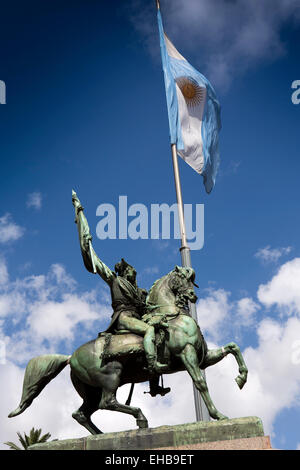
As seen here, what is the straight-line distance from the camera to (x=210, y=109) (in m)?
18.7

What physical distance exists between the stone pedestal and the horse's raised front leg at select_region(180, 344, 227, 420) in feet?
1.59

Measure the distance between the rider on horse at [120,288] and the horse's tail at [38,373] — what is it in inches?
42.0

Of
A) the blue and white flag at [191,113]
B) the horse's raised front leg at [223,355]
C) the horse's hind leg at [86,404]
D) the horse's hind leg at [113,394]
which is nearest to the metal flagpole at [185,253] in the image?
the blue and white flag at [191,113]

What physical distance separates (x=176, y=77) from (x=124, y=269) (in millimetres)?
10387

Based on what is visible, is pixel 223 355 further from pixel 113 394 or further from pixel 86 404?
pixel 86 404

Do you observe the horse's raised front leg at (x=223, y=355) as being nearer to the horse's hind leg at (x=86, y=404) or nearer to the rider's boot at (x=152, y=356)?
the rider's boot at (x=152, y=356)

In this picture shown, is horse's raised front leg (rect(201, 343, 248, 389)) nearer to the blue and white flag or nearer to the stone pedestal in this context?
the stone pedestal

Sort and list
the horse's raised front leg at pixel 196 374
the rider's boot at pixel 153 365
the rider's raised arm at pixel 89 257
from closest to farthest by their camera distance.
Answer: the horse's raised front leg at pixel 196 374
the rider's boot at pixel 153 365
the rider's raised arm at pixel 89 257

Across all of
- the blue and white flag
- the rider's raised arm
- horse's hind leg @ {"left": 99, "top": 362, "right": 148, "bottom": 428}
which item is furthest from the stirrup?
the blue and white flag

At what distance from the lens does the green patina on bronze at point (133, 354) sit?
8.23m

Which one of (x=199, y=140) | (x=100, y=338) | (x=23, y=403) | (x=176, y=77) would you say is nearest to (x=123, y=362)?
(x=100, y=338)

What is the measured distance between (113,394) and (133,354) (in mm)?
741

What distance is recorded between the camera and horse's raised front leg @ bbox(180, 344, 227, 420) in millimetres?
7882
